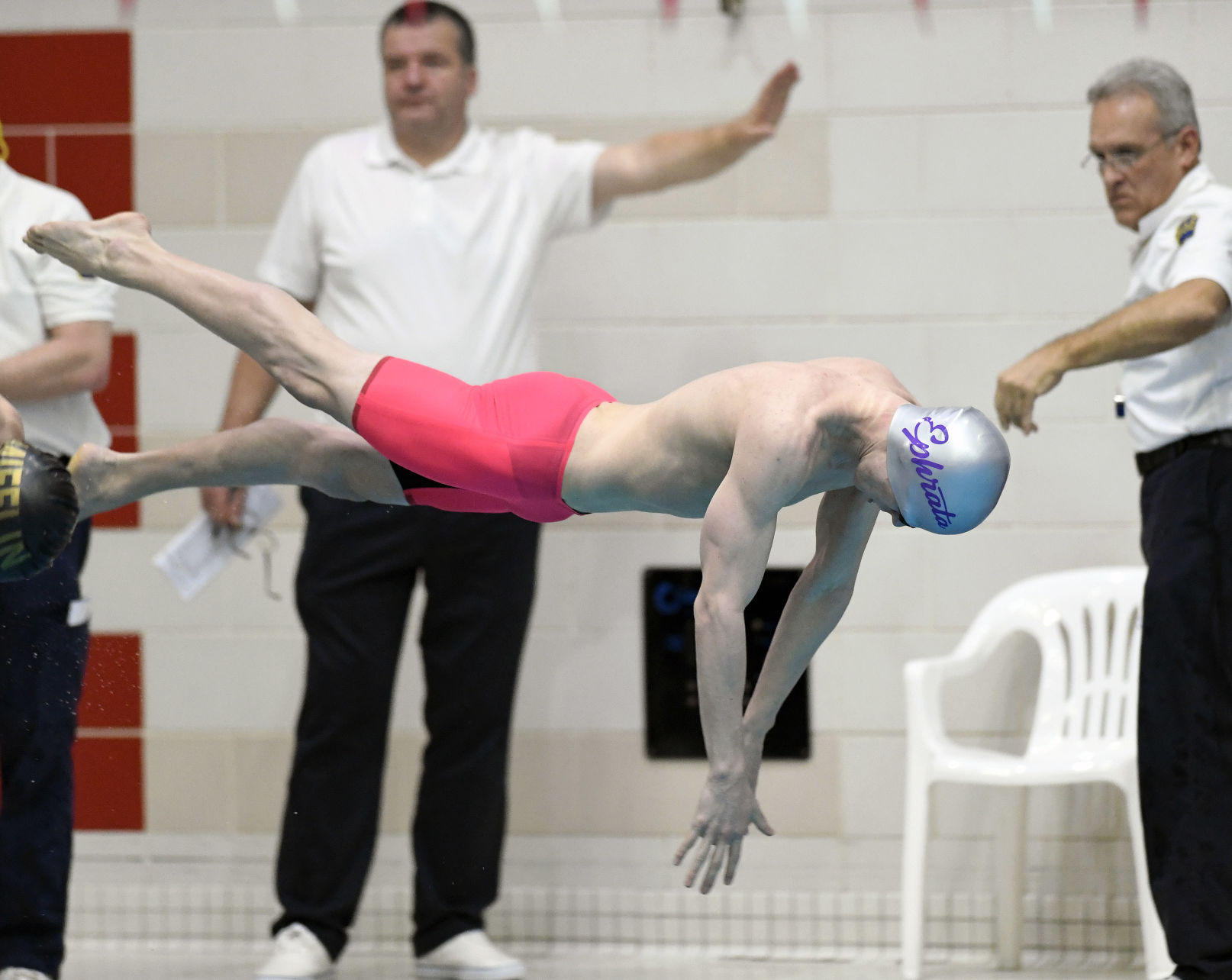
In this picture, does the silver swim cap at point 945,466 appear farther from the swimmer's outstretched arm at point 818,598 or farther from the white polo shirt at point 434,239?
the white polo shirt at point 434,239

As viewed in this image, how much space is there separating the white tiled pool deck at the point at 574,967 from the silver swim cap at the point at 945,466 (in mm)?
2006

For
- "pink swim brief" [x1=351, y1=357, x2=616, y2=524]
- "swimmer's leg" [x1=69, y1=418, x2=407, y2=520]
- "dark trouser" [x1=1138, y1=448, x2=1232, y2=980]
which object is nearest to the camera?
"pink swim brief" [x1=351, y1=357, x2=616, y2=524]

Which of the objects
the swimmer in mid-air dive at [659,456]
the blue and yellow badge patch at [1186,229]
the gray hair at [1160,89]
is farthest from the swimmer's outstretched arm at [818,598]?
the gray hair at [1160,89]

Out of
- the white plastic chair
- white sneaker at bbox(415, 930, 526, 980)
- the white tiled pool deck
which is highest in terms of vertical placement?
the white plastic chair

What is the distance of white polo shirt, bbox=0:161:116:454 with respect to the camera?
3.38m

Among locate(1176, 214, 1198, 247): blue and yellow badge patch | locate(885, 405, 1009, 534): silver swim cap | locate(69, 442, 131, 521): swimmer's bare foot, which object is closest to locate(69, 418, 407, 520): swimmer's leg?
locate(69, 442, 131, 521): swimmer's bare foot

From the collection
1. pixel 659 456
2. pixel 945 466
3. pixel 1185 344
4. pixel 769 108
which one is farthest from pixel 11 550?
pixel 1185 344

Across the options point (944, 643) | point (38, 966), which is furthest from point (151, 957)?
point (944, 643)

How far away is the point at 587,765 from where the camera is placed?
4.41 meters

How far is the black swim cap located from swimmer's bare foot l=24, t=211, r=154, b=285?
0.37 metres

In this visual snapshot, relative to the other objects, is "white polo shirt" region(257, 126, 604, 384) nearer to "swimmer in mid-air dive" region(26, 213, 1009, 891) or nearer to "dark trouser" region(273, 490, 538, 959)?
"dark trouser" region(273, 490, 538, 959)

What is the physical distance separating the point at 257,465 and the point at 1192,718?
203 centimetres

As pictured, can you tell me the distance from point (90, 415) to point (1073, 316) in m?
2.59

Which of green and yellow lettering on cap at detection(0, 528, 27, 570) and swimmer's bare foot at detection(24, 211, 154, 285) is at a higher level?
swimmer's bare foot at detection(24, 211, 154, 285)
